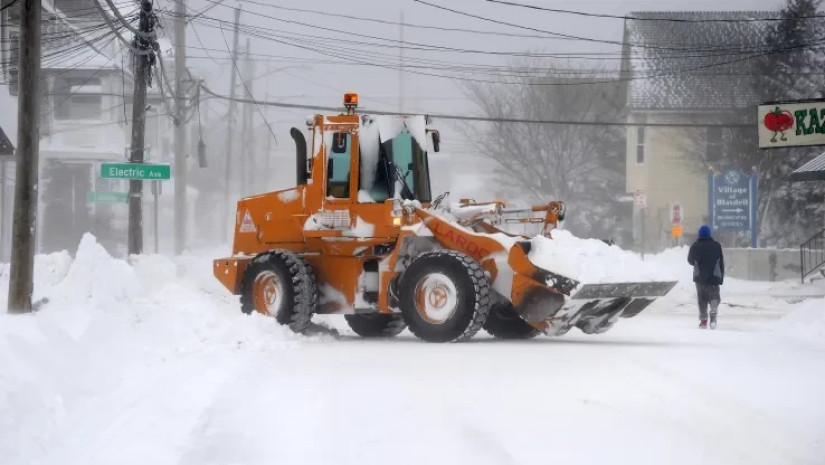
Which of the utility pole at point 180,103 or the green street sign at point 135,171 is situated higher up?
the utility pole at point 180,103

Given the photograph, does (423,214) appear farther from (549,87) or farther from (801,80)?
(549,87)

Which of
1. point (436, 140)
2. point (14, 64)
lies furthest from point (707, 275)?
point (14, 64)

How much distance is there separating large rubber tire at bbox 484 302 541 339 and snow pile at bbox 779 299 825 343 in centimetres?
402

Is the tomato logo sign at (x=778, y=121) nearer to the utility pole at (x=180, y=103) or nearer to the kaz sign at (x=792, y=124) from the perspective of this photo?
the kaz sign at (x=792, y=124)

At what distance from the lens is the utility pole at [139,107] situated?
2841 centimetres

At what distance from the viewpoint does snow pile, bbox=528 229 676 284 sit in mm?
15719

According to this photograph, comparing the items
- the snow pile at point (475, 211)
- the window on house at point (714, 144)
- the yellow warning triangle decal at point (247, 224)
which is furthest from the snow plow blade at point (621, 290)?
the window on house at point (714, 144)

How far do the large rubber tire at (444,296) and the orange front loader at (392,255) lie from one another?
0.01 meters

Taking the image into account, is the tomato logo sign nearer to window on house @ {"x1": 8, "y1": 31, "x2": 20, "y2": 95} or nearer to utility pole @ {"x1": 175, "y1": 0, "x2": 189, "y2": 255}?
utility pole @ {"x1": 175, "y1": 0, "x2": 189, "y2": 255}

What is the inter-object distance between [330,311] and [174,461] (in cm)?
1024

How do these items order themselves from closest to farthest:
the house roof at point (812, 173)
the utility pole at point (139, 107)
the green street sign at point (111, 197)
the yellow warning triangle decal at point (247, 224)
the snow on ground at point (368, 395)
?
the snow on ground at point (368, 395), the yellow warning triangle decal at point (247, 224), the utility pole at point (139, 107), the house roof at point (812, 173), the green street sign at point (111, 197)

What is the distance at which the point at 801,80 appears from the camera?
46344mm

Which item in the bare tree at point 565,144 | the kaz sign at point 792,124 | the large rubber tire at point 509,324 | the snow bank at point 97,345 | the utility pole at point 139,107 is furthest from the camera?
the bare tree at point 565,144

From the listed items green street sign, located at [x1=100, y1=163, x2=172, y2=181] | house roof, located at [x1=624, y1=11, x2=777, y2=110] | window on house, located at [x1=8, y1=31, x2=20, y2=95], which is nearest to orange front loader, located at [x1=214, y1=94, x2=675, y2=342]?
green street sign, located at [x1=100, y1=163, x2=172, y2=181]
